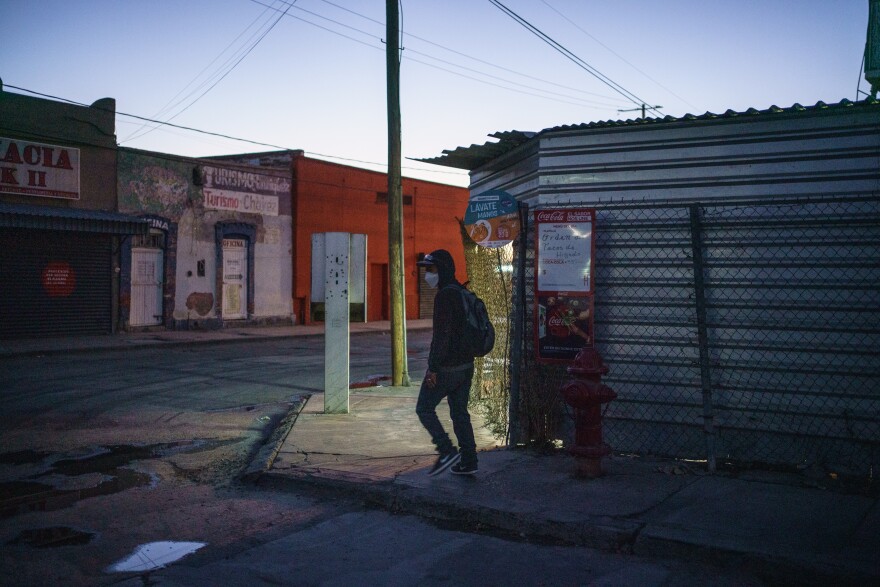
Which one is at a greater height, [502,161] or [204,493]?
[502,161]

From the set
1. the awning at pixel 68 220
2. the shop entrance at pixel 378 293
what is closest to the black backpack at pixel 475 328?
the awning at pixel 68 220

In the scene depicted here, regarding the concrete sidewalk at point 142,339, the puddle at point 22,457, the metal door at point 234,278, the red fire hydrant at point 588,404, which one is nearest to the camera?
the red fire hydrant at point 588,404

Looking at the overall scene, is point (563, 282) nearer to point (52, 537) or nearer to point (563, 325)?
point (563, 325)

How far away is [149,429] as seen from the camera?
8797 millimetres

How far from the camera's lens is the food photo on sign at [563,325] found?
689 centimetres

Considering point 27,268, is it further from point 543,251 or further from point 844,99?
point 844,99

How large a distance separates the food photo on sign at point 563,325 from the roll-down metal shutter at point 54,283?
1815 cm

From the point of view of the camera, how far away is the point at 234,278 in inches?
1046

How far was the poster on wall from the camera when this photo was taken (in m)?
6.91

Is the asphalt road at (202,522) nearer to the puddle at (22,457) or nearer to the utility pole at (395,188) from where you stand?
the puddle at (22,457)

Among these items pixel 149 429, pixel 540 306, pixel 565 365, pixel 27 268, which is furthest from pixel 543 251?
pixel 27 268

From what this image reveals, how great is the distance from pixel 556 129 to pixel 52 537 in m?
5.33

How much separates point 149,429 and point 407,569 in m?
5.41

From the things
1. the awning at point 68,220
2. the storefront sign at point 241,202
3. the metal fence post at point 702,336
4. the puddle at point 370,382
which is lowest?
the puddle at point 370,382
